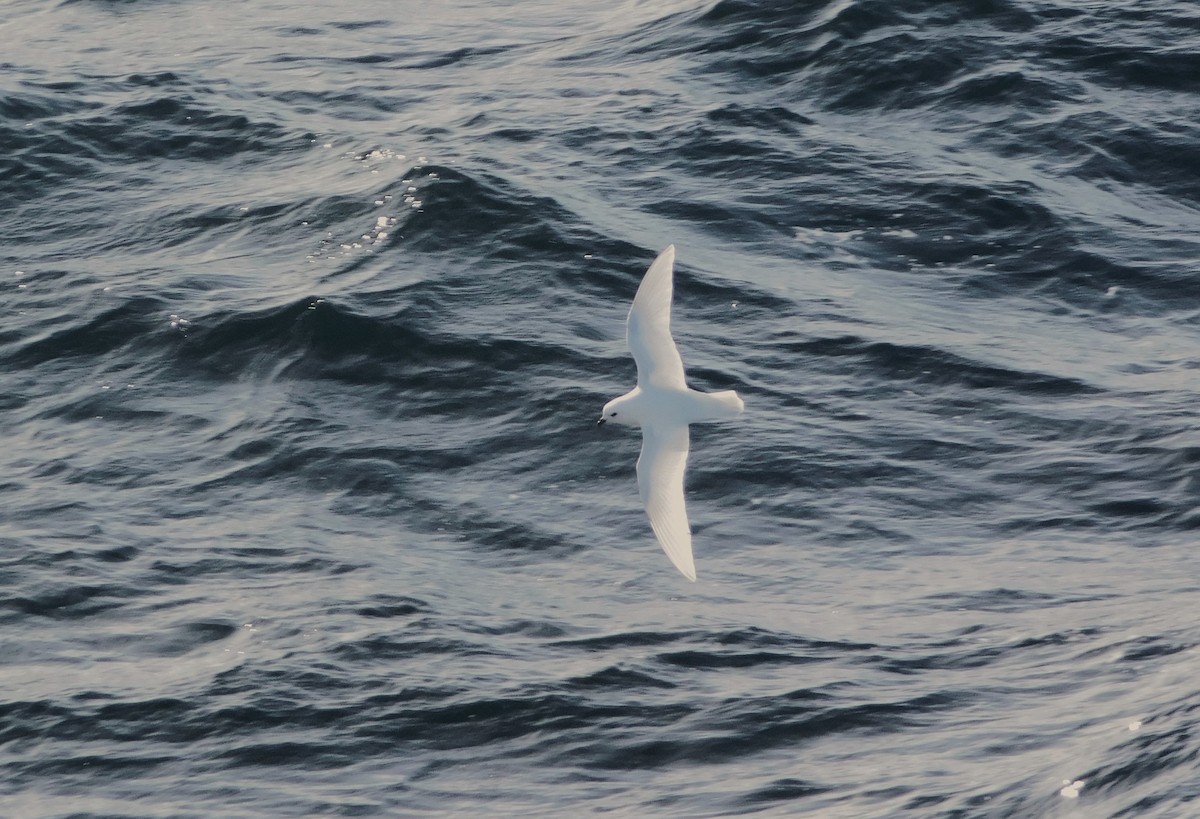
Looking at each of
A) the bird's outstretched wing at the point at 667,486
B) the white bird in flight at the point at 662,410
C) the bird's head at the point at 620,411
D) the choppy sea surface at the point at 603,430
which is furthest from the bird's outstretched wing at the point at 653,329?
the choppy sea surface at the point at 603,430

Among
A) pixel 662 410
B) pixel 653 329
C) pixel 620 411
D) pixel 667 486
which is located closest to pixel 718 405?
pixel 662 410

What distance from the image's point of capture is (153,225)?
69.3ft

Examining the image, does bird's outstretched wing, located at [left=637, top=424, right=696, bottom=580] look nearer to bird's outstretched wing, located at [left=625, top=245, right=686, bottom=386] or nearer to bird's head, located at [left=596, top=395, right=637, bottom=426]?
bird's head, located at [left=596, top=395, right=637, bottom=426]

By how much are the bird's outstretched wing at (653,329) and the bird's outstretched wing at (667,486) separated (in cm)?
56

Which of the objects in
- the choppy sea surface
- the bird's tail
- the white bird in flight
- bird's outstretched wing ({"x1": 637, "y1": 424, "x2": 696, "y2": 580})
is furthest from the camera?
the choppy sea surface

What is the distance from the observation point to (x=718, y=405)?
43.9 ft

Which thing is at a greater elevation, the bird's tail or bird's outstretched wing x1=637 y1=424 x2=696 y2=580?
the bird's tail

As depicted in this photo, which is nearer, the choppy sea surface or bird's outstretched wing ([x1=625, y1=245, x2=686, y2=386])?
the choppy sea surface

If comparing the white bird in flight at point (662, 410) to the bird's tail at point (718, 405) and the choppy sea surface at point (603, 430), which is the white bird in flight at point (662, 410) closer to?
the bird's tail at point (718, 405)

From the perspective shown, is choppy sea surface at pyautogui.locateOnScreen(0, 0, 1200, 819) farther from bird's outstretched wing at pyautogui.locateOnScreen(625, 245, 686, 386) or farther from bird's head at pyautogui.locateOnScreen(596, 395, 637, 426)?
bird's outstretched wing at pyautogui.locateOnScreen(625, 245, 686, 386)

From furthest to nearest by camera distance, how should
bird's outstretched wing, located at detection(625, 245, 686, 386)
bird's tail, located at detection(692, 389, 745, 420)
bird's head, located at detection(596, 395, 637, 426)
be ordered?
bird's outstretched wing, located at detection(625, 245, 686, 386) → bird's head, located at detection(596, 395, 637, 426) → bird's tail, located at detection(692, 389, 745, 420)

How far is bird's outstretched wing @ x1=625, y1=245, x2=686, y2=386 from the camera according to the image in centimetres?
1405

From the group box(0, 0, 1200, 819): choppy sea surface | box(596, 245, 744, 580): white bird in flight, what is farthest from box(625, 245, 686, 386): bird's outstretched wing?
box(0, 0, 1200, 819): choppy sea surface

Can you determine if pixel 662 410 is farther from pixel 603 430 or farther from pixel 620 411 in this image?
pixel 603 430
